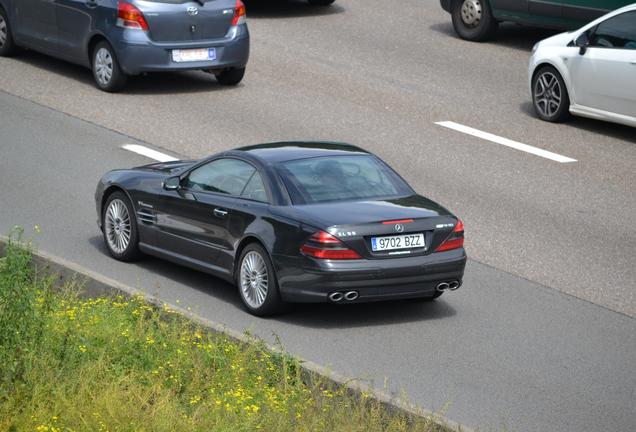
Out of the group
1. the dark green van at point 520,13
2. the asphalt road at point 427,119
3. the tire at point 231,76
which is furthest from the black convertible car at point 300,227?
the dark green van at point 520,13

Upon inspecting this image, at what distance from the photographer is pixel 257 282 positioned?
34.5 feet

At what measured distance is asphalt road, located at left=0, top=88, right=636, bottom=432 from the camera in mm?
8766

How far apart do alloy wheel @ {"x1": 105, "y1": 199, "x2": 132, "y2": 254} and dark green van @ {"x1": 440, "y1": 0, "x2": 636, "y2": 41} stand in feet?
34.4

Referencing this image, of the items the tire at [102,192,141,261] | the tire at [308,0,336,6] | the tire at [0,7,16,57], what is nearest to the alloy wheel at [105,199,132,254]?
the tire at [102,192,141,261]

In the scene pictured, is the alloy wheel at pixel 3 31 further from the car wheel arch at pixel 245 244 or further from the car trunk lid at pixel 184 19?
the car wheel arch at pixel 245 244

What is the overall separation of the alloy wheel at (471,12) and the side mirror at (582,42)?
4.69 meters

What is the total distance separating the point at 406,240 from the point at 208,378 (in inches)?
91.4

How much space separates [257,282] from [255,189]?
32.1 inches

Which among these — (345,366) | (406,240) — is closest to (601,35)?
(406,240)

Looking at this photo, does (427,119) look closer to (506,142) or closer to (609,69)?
(506,142)

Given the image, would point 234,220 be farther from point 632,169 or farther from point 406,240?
point 632,169

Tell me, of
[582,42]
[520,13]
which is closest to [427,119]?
[582,42]

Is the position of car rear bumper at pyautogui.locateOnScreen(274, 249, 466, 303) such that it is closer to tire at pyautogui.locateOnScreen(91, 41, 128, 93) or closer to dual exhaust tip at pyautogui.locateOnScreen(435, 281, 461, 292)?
dual exhaust tip at pyautogui.locateOnScreen(435, 281, 461, 292)

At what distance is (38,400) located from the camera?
7992mm
